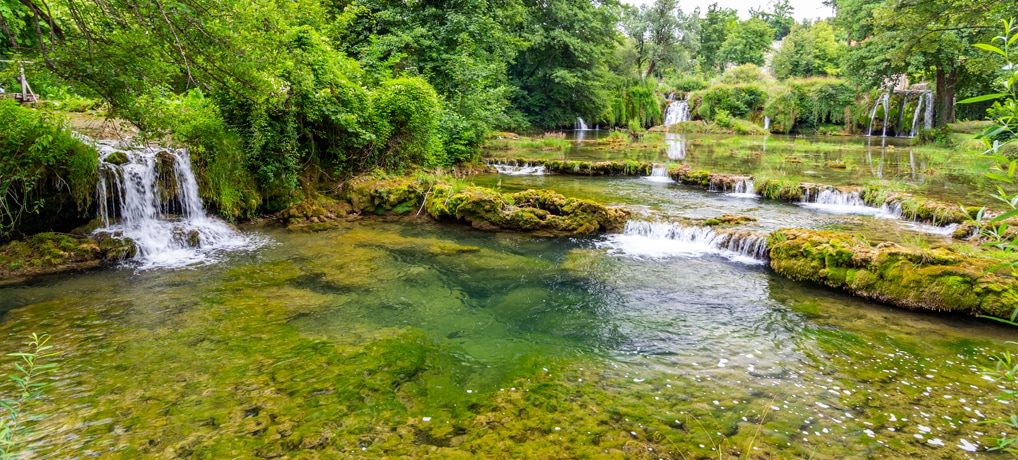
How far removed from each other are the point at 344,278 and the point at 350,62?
21.8 ft

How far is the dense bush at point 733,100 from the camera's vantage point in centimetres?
3794

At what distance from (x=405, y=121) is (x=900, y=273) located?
402 inches

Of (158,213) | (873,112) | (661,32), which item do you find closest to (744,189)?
(158,213)

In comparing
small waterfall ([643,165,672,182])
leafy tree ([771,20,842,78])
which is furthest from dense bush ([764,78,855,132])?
small waterfall ([643,165,672,182])

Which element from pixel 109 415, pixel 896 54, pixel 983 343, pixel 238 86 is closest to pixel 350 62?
pixel 238 86

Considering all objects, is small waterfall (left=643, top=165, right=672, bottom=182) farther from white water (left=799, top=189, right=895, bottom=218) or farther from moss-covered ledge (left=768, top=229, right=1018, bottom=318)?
moss-covered ledge (left=768, top=229, right=1018, bottom=318)

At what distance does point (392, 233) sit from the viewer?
9672 millimetres

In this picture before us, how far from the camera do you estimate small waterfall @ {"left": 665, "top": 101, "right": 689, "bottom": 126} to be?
41.2 meters

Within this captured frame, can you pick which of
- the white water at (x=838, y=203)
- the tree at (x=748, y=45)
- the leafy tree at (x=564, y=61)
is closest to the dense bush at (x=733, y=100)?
the leafy tree at (x=564, y=61)

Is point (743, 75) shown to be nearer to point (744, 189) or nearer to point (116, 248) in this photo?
point (744, 189)

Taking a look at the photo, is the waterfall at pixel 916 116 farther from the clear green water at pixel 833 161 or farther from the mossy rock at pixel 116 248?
the mossy rock at pixel 116 248

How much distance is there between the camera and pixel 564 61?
30828 millimetres

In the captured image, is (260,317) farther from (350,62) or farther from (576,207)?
(350,62)

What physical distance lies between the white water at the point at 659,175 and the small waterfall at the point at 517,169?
145 inches
